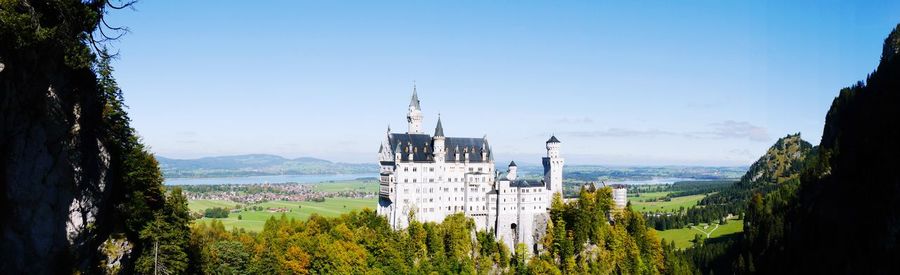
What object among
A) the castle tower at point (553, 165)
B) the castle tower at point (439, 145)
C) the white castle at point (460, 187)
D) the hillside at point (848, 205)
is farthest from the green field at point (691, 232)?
the castle tower at point (439, 145)

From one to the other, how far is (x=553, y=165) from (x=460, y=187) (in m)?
15.4

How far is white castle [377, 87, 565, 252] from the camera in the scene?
329 ft

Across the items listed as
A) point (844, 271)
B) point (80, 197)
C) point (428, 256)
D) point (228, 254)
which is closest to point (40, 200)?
point (80, 197)

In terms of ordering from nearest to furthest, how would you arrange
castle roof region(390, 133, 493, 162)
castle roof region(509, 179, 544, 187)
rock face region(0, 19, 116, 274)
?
rock face region(0, 19, 116, 274), castle roof region(390, 133, 493, 162), castle roof region(509, 179, 544, 187)

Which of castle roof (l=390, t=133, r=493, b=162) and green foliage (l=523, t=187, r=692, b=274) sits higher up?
castle roof (l=390, t=133, r=493, b=162)

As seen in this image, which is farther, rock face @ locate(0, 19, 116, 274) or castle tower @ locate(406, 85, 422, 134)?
castle tower @ locate(406, 85, 422, 134)

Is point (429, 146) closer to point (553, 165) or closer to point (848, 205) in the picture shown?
point (553, 165)

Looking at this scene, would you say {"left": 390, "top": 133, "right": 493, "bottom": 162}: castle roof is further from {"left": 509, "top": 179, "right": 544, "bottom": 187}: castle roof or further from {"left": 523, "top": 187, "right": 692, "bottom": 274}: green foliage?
{"left": 523, "top": 187, "right": 692, "bottom": 274}: green foliage

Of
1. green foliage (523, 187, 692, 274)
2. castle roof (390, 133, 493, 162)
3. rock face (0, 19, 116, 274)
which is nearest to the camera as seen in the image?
rock face (0, 19, 116, 274)

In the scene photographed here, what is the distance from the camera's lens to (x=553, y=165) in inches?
4200

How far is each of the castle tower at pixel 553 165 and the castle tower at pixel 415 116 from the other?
68.9 ft

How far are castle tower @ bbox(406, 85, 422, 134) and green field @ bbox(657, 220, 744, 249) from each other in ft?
250

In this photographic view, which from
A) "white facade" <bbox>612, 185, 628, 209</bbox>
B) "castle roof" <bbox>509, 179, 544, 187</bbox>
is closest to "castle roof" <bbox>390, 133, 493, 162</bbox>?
"castle roof" <bbox>509, 179, 544, 187</bbox>

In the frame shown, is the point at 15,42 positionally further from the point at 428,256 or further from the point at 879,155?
the point at 879,155
